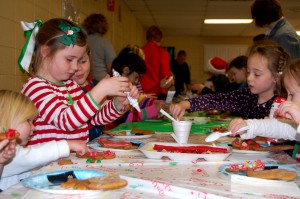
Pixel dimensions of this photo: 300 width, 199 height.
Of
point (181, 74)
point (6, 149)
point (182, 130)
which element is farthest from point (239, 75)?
point (181, 74)

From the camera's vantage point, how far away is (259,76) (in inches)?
88.1

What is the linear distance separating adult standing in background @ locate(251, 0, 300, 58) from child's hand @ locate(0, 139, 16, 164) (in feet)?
8.93

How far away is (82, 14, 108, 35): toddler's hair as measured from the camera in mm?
4109

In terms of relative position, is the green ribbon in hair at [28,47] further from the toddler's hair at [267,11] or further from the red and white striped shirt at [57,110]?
the toddler's hair at [267,11]

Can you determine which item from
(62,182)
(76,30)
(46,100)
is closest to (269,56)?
(76,30)

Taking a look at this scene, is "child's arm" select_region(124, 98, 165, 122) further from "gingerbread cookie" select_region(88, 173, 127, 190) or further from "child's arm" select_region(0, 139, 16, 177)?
"gingerbread cookie" select_region(88, 173, 127, 190)

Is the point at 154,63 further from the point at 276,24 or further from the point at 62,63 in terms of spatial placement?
the point at 62,63

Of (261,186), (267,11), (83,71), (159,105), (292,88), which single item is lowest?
(261,186)

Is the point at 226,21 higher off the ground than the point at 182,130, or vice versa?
the point at 226,21

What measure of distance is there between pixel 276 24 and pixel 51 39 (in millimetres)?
2350

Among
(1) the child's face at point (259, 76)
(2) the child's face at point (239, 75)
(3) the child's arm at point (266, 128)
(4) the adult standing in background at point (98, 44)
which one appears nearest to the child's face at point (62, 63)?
(3) the child's arm at point (266, 128)

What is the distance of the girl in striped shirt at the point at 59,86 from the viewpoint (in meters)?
1.56

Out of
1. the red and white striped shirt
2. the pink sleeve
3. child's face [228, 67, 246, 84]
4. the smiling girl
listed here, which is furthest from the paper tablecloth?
the pink sleeve

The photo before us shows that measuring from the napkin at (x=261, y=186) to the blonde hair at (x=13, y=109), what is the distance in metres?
0.66
